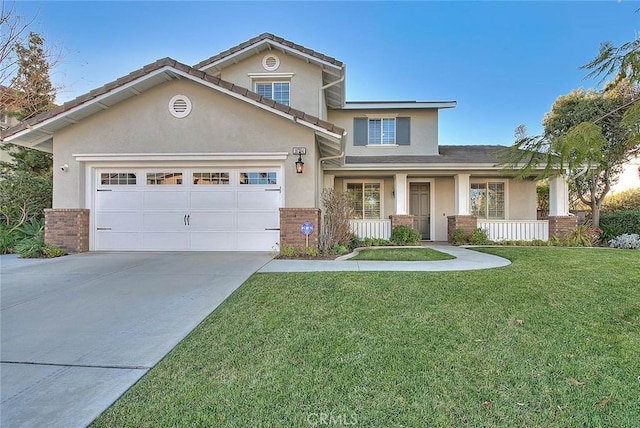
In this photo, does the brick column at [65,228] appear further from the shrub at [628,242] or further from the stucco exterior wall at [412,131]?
the shrub at [628,242]

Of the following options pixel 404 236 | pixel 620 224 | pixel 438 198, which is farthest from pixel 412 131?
pixel 620 224

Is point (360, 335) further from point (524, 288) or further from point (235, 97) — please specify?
point (235, 97)

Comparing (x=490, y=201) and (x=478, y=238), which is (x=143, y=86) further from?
(x=490, y=201)

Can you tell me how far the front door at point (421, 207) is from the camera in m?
13.7

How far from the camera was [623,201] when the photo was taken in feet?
54.9

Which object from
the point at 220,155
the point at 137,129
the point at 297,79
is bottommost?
the point at 220,155

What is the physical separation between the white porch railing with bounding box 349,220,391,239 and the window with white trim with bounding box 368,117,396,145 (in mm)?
3971

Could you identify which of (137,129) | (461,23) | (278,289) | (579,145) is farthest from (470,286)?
(461,23)

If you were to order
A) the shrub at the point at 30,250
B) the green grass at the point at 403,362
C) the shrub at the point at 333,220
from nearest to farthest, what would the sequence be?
the green grass at the point at 403,362 → the shrub at the point at 30,250 → the shrub at the point at 333,220

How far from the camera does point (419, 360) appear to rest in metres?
2.85

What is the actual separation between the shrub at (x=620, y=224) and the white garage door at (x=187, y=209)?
13.1 metres

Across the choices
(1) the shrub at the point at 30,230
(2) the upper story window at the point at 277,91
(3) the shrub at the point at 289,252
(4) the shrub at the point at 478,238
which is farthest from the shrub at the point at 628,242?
(1) the shrub at the point at 30,230

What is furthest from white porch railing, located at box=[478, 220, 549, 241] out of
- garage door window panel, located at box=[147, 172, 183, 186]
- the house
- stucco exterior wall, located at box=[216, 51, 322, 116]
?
garage door window panel, located at box=[147, 172, 183, 186]

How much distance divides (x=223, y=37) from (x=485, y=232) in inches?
533
